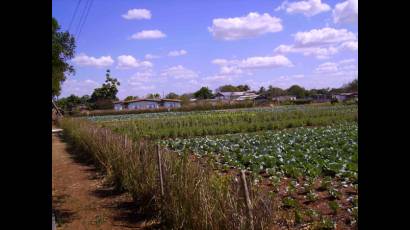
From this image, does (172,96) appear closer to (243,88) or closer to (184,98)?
(184,98)

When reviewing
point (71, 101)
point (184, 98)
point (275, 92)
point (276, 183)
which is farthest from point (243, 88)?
point (276, 183)

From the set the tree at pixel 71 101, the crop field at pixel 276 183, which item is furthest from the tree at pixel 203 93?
the crop field at pixel 276 183

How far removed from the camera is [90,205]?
962 centimetres

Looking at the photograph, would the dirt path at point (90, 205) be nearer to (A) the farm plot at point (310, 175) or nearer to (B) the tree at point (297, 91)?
(A) the farm plot at point (310, 175)

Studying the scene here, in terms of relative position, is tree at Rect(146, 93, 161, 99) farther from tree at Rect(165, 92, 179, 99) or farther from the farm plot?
the farm plot

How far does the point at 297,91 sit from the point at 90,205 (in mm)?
113617

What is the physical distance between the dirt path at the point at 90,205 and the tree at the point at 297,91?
107 meters

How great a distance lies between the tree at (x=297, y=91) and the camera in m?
116

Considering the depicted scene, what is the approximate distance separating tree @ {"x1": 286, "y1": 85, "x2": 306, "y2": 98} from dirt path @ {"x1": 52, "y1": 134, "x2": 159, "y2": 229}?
106909mm

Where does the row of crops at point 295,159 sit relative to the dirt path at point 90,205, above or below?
above

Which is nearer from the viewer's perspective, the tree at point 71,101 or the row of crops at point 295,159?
the row of crops at point 295,159

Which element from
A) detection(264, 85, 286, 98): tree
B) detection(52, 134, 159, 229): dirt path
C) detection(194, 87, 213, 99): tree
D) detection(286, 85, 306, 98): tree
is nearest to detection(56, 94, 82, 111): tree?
detection(194, 87, 213, 99): tree

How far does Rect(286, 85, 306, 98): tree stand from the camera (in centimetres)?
11581
